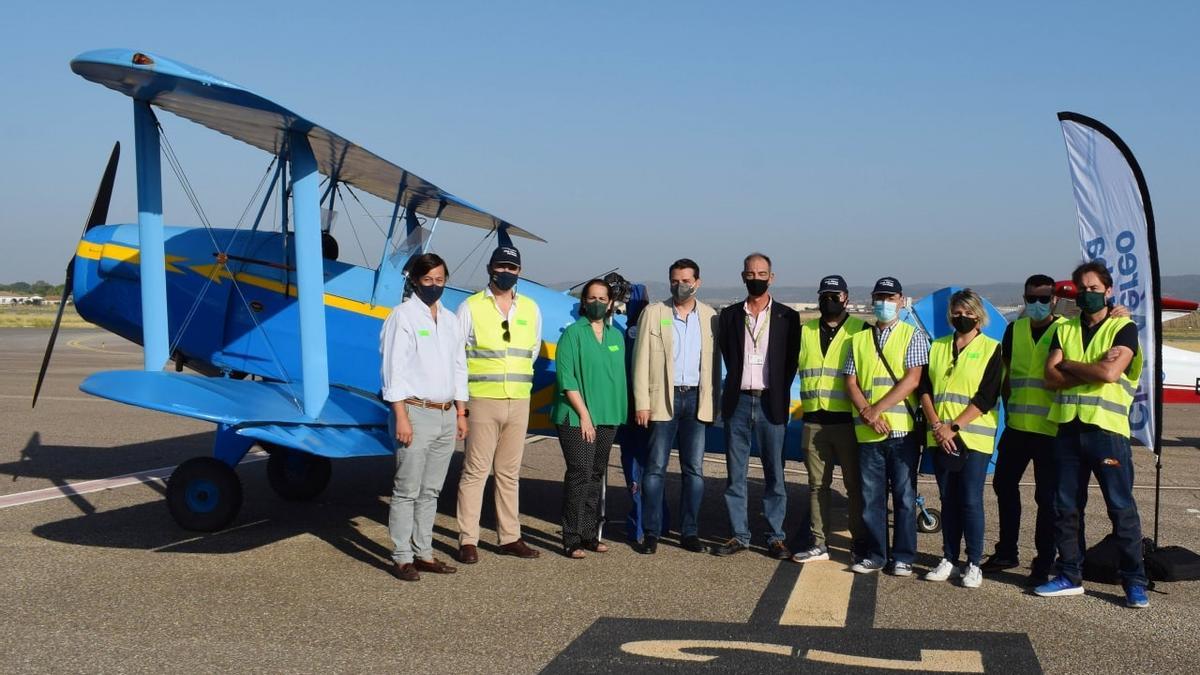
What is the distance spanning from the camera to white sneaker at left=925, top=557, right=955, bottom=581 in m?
5.65

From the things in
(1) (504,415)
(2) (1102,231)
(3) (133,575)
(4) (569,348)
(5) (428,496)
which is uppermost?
(2) (1102,231)

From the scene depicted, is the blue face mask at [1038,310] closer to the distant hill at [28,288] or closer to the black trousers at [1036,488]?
the black trousers at [1036,488]

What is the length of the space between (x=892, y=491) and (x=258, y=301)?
4.75 metres

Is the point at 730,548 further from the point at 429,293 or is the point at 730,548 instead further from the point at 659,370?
the point at 429,293

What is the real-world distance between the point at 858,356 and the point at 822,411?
0.41 metres

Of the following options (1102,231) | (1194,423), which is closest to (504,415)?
(1102,231)

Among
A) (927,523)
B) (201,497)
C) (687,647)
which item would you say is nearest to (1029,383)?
(927,523)

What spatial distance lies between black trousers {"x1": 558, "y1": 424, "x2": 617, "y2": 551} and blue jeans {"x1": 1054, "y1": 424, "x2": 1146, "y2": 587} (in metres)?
2.58

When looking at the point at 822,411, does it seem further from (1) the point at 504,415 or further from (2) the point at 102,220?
(2) the point at 102,220

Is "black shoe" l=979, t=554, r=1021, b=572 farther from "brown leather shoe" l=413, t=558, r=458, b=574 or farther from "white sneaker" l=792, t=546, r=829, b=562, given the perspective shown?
"brown leather shoe" l=413, t=558, r=458, b=574

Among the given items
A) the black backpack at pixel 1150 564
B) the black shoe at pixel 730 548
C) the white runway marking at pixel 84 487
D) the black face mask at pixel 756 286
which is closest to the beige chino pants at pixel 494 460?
the black shoe at pixel 730 548

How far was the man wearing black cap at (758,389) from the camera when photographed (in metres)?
6.09

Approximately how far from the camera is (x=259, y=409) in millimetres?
6207

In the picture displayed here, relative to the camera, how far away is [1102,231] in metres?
6.00
